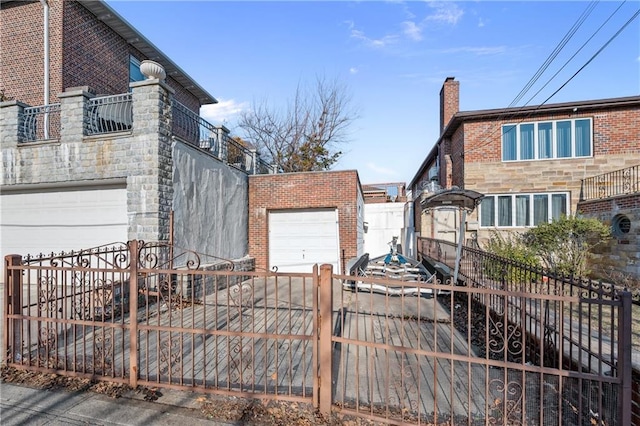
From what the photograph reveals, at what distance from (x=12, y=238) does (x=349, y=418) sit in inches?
395

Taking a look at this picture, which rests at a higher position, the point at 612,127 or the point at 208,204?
the point at 612,127

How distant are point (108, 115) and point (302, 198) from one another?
18.8 feet

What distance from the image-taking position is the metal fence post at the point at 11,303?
3.58 metres

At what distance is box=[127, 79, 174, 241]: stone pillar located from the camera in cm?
643

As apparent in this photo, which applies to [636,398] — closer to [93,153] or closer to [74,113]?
[93,153]

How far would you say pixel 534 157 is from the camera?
454 inches

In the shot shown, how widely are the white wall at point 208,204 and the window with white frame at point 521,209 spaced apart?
921 centimetres

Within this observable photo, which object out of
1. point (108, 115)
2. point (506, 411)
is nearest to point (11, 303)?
point (108, 115)

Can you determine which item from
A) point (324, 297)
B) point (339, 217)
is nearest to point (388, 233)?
point (339, 217)

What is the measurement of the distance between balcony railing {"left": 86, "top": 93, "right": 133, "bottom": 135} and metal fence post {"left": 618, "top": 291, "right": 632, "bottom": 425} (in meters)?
8.58

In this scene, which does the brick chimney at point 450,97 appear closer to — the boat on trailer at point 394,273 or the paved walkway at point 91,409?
the boat on trailer at point 394,273

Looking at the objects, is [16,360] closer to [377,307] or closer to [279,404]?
[279,404]

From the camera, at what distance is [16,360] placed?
11.8ft

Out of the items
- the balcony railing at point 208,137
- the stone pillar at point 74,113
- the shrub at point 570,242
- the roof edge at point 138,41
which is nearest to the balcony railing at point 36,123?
the stone pillar at point 74,113
